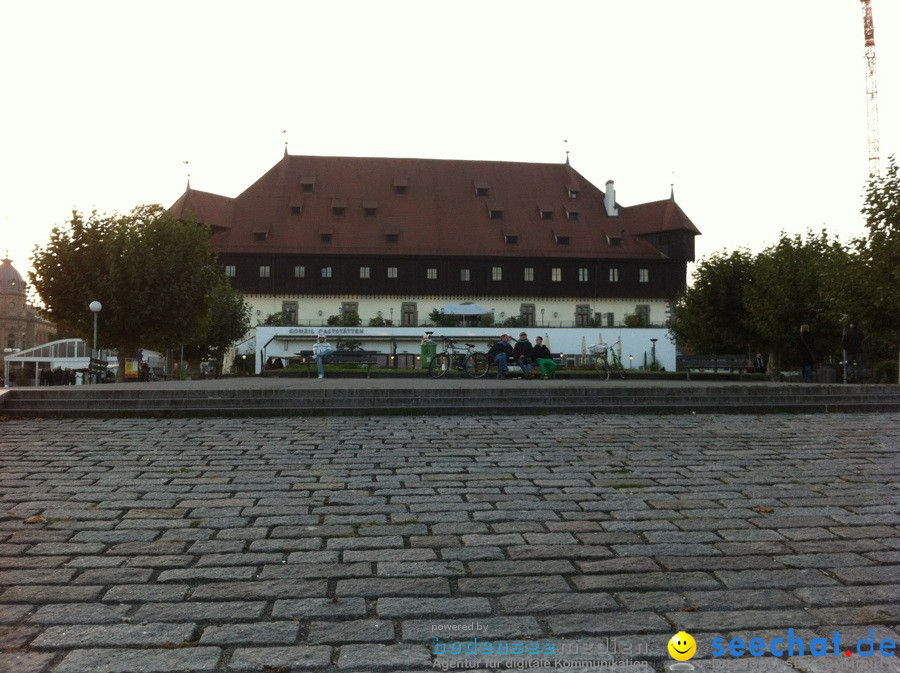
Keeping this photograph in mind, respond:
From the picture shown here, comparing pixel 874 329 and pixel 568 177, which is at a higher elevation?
pixel 568 177

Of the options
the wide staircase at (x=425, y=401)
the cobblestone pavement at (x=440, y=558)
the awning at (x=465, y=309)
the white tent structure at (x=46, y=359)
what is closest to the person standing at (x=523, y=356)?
the wide staircase at (x=425, y=401)

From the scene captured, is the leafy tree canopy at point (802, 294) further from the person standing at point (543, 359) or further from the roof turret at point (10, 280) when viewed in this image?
the roof turret at point (10, 280)

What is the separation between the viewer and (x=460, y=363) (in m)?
22.8

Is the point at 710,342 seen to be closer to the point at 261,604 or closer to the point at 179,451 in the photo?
the point at 179,451

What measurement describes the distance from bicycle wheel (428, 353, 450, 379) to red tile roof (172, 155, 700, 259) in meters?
43.4

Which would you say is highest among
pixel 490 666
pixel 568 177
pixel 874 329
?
pixel 568 177

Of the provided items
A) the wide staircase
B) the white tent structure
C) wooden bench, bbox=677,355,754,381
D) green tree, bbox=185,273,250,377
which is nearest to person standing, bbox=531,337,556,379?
wooden bench, bbox=677,355,754,381

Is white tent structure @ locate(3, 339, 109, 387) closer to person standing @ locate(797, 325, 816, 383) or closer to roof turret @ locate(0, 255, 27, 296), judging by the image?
person standing @ locate(797, 325, 816, 383)

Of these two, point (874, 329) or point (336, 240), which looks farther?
point (336, 240)

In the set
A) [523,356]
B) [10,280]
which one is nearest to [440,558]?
[523,356]

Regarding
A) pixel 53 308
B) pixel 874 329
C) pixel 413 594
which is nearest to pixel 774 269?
pixel 874 329

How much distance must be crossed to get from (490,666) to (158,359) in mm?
62503

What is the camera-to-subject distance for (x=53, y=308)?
37.3 meters

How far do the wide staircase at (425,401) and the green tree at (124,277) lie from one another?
81.0 ft
